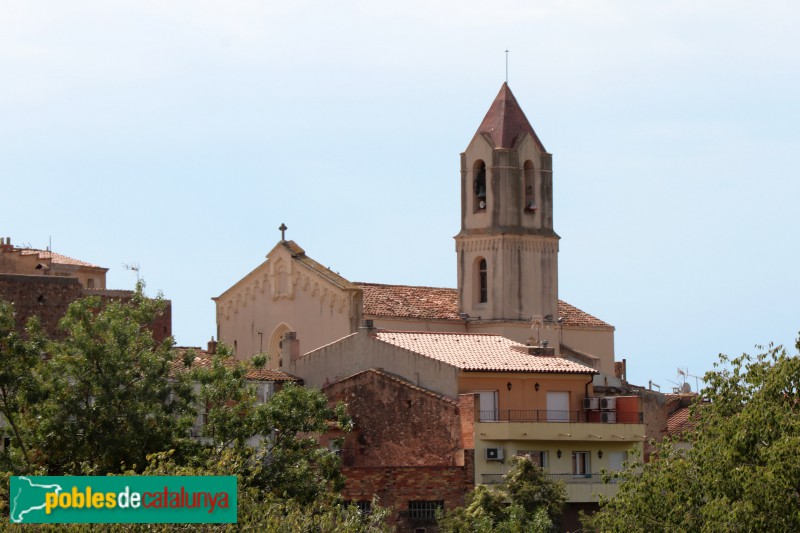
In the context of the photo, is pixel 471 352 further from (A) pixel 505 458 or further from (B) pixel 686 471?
(B) pixel 686 471

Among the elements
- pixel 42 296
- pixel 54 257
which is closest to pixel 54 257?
pixel 54 257

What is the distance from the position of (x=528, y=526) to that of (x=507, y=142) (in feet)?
108

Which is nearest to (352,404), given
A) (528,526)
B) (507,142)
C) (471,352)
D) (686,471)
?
(471,352)

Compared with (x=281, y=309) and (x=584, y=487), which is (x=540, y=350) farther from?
(x=281, y=309)

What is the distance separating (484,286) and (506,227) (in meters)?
2.45

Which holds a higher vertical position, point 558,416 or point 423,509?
point 558,416

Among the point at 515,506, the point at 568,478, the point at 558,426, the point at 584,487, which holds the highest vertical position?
the point at 558,426

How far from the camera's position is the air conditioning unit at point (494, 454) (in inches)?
2409

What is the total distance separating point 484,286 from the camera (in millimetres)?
86125

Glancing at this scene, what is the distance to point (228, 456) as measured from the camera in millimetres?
45688

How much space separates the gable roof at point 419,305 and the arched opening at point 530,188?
13.9 feet

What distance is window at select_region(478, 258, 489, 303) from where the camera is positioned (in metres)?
85.8

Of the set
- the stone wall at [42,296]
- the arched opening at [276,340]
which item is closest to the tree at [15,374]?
the stone wall at [42,296]

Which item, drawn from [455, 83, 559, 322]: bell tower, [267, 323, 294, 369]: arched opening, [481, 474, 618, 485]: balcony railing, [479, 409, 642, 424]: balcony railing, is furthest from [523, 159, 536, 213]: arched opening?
[481, 474, 618, 485]: balcony railing
